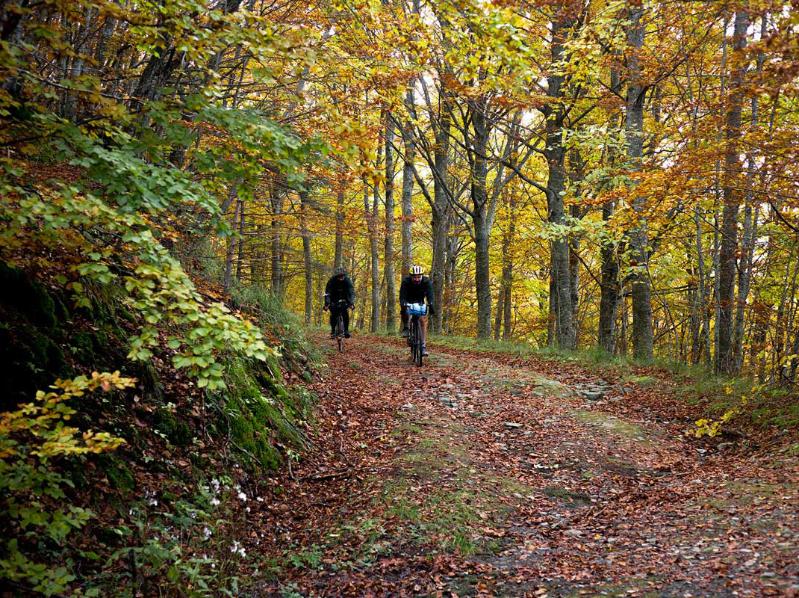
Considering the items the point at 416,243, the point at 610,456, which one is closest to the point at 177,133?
the point at 610,456

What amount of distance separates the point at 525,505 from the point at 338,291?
8.93 meters

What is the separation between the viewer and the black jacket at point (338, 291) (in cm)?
1395

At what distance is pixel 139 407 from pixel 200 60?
10.6 feet

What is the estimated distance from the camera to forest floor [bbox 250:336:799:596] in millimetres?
4387

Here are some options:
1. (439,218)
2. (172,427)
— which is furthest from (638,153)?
(172,427)

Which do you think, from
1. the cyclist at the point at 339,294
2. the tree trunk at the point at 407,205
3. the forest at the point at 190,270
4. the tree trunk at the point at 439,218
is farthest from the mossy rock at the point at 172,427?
the tree trunk at the point at 439,218

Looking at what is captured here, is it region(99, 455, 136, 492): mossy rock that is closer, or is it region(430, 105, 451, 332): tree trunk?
region(99, 455, 136, 492): mossy rock

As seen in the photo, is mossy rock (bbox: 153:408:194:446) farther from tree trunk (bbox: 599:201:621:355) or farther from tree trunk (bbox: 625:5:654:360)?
tree trunk (bbox: 599:201:621:355)

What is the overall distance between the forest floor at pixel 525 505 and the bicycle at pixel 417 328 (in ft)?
9.10

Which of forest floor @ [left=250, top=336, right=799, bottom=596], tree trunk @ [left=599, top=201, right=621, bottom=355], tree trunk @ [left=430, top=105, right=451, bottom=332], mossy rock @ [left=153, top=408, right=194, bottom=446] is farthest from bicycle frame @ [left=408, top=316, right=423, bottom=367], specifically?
mossy rock @ [left=153, top=408, right=194, bottom=446]

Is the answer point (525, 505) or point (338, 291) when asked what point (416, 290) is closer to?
point (338, 291)

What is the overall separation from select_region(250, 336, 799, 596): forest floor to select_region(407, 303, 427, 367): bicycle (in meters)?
2.77

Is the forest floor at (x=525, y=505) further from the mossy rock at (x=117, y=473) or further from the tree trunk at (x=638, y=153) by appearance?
the tree trunk at (x=638, y=153)

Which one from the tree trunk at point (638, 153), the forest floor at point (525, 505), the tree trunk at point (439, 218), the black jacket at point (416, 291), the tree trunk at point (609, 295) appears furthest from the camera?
the tree trunk at point (439, 218)
